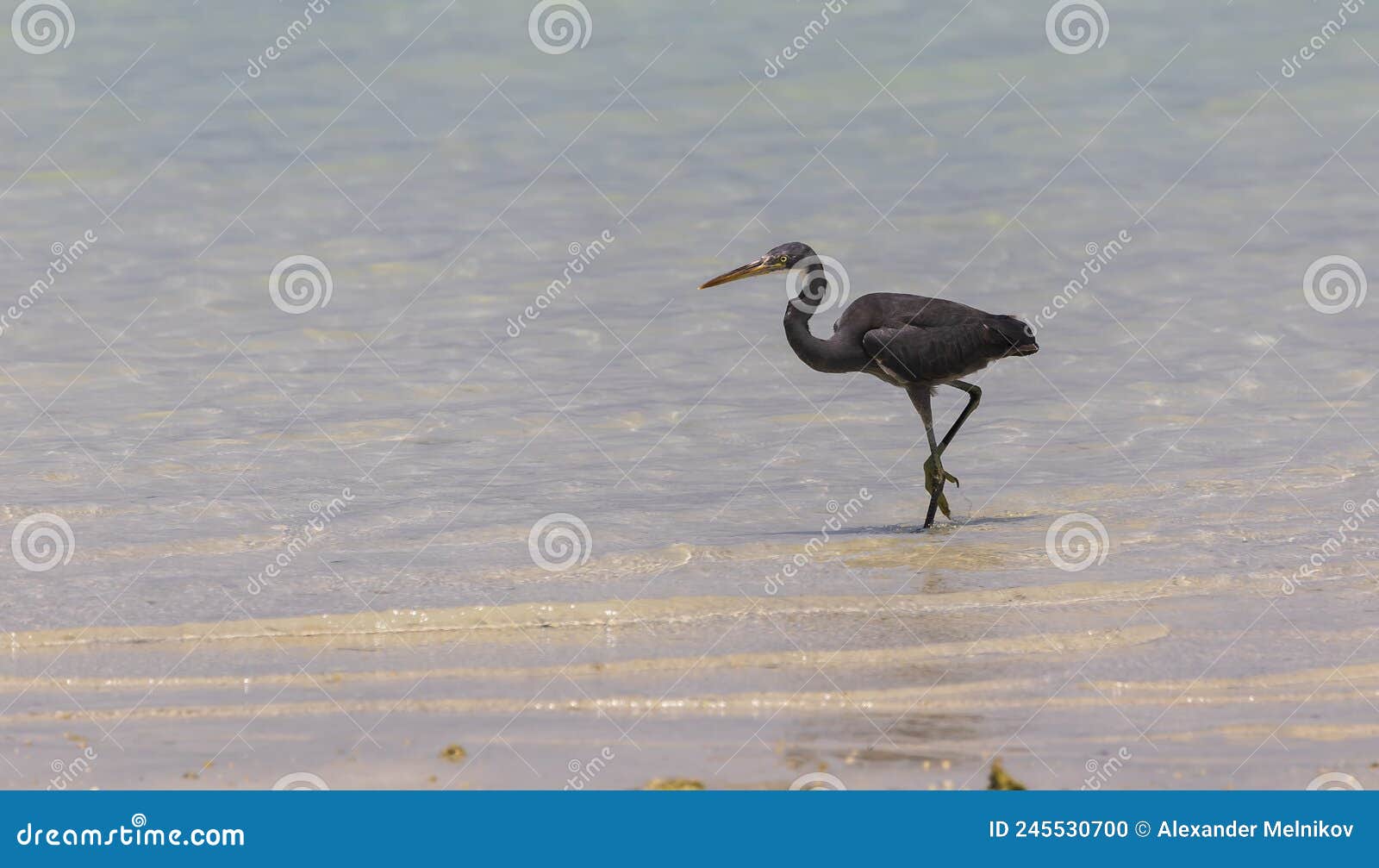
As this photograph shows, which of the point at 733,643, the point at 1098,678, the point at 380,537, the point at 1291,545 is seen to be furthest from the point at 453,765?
the point at 1291,545

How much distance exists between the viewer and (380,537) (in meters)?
8.42

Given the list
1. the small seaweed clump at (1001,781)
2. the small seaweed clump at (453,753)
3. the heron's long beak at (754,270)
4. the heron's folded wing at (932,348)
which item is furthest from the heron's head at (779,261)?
the small seaweed clump at (1001,781)

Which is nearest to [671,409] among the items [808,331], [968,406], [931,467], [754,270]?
[754,270]

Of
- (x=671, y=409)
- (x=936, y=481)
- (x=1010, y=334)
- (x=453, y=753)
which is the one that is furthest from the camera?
(x=671, y=409)

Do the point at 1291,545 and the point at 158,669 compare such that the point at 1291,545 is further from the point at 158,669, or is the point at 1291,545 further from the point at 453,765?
the point at 158,669

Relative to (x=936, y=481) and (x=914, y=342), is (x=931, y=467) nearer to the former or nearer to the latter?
(x=936, y=481)

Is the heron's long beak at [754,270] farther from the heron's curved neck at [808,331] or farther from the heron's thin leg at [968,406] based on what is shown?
the heron's thin leg at [968,406]

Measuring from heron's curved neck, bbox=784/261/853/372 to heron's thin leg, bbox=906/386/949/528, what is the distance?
502 mm

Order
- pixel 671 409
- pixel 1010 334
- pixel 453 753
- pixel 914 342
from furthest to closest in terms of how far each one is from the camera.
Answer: pixel 671 409 < pixel 1010 334 < pixel 914 342 < pixel 453 753

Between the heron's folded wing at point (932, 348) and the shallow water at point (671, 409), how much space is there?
801mm

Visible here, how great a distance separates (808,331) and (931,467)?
106 centimetres

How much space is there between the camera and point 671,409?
1118 cm

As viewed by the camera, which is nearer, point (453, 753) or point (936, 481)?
point (453, 753)

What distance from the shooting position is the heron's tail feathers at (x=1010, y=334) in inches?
376
